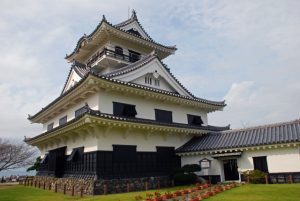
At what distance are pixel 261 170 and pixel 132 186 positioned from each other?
907cm

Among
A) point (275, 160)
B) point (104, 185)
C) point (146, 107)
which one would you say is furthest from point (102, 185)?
point (275, 160)

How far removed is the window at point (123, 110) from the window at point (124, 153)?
2456mm

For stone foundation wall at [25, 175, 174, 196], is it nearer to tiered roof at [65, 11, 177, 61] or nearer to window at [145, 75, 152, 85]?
window at [145, 75, 152, 85]

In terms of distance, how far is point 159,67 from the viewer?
78.1 feet

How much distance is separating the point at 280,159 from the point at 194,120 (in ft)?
30.2

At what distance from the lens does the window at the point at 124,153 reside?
17.9 metres

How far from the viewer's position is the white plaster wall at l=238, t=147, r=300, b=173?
17.0 m

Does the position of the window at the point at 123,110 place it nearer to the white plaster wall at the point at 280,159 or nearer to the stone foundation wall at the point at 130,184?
the stone foundation wall at the point at 130,184

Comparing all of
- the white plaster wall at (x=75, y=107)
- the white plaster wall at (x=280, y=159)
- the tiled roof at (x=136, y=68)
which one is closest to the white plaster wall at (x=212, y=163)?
the white plaster wall at (x=280, y=159)

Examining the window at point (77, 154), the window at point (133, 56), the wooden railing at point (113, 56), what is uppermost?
the window at point (133, 56)

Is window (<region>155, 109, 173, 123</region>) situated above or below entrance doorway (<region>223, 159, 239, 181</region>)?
above

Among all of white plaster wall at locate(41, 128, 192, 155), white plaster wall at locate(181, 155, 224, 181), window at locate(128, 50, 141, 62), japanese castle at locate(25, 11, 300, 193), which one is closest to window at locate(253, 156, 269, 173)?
japanese castle at locate(25, 11, 300, 193)

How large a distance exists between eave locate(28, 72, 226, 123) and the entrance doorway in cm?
626

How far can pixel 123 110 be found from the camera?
19.7 metres
